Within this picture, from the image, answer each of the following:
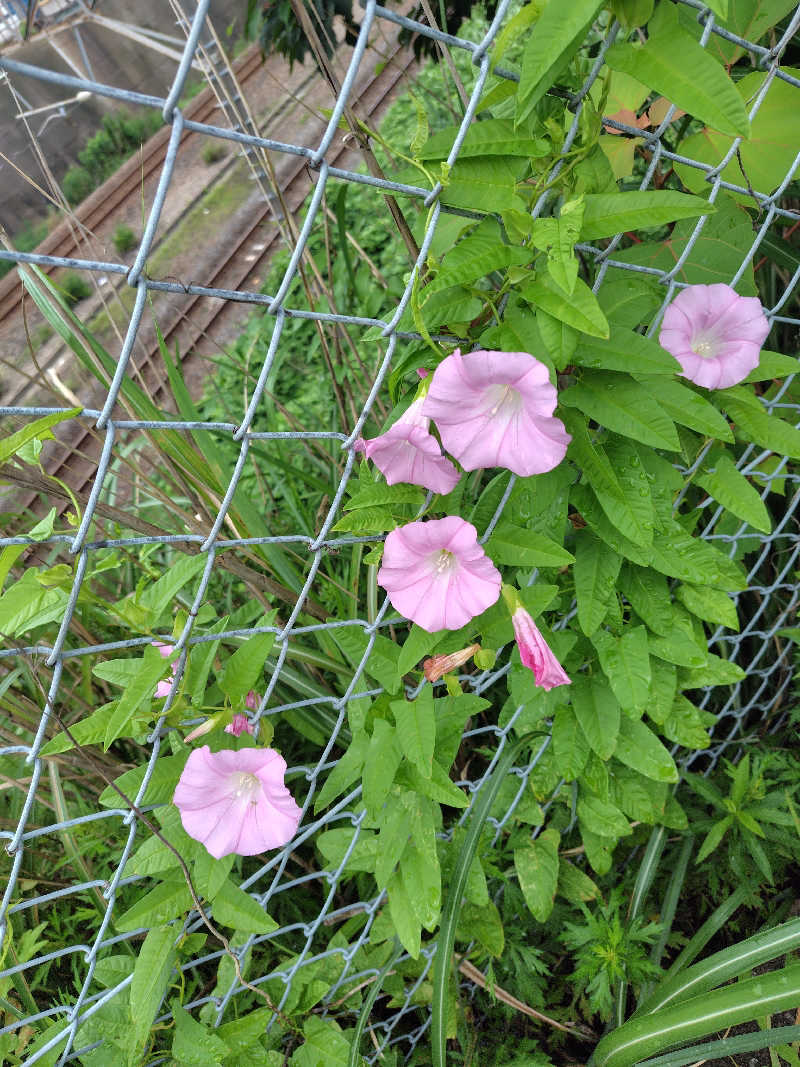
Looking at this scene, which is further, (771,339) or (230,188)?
(230,188)

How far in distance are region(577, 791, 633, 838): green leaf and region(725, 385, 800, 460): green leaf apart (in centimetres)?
58

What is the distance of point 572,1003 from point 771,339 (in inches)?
50.8

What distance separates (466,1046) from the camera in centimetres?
118

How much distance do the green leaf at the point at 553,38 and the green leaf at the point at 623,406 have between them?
0.28 meters

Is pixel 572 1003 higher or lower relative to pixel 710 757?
lower

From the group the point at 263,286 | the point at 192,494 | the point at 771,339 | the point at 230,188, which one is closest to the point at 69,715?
the point at 192,494

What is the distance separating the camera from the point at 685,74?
57 cm

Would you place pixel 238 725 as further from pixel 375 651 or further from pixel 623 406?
pixel 623 406

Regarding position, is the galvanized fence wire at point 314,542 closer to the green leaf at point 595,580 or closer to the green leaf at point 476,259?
the green leaf at point 476,259

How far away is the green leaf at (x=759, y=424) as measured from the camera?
930 mm

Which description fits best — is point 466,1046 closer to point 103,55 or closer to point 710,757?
point 710,757

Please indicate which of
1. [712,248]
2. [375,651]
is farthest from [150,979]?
[712,248]

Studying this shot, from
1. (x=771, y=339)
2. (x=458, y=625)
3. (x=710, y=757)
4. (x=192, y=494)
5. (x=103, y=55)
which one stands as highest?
(x=771, y=339)

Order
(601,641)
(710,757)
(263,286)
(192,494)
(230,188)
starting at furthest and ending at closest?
(230,188), (263,286), (710,757), (192,494), (601,641)
